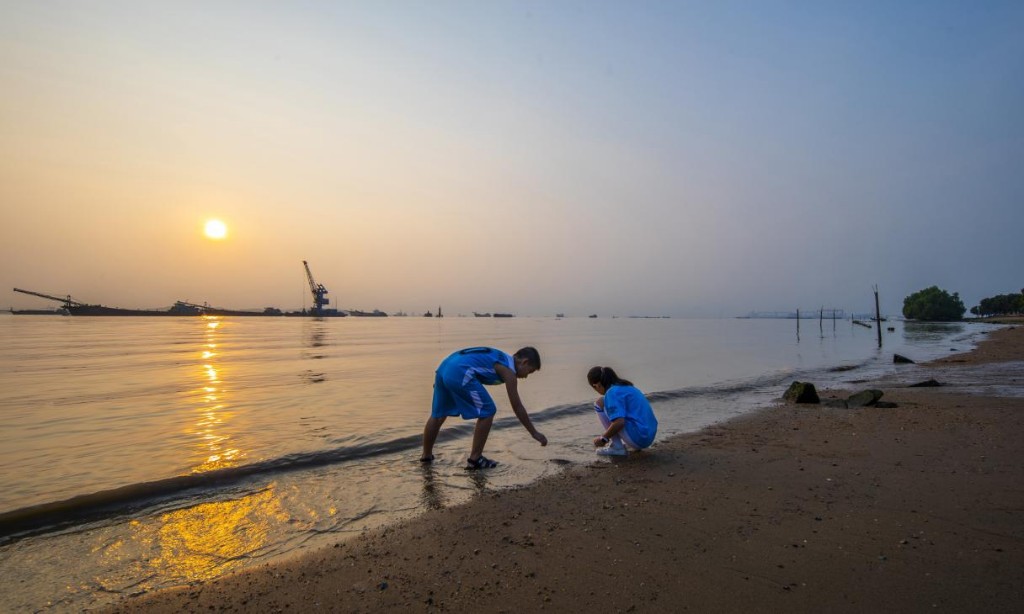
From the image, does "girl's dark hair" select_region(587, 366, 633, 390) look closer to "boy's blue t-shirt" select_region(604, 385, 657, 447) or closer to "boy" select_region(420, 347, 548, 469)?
"boy's blue t-shirt" select_region(604, 385, 657, 447)

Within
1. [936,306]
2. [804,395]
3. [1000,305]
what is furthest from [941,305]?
[804,395]

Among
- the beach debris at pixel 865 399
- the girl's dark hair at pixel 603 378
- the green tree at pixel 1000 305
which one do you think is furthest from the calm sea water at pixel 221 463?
the green tree at pixel 1000 305

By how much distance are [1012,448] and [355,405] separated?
11.7 meters

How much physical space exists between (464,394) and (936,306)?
14302 centimetres

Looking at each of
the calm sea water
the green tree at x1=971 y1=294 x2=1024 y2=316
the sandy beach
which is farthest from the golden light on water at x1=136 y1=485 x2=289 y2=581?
the green tree at x1=971 y1=294 x2=1024 y2=316

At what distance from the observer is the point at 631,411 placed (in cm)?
676

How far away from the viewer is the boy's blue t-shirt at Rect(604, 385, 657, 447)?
6.69m

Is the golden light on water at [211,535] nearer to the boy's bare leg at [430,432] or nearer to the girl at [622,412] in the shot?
the boy's bare leg at [430,432]

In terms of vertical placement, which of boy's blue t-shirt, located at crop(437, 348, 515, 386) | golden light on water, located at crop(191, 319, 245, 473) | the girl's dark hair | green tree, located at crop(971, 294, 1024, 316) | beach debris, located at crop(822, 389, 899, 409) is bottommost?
golden light on water, located at crop(191, 319, 245, 473)

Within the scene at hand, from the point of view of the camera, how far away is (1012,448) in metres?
6.39

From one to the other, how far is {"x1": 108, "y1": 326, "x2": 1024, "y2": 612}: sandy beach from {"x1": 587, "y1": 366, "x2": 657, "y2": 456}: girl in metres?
0.58

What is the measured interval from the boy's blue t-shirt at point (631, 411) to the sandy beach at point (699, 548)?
21.7 inches

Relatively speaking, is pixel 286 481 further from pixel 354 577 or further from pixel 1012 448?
pixel 1012 448

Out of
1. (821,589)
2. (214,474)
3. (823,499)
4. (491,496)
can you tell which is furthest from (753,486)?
(214,474)
